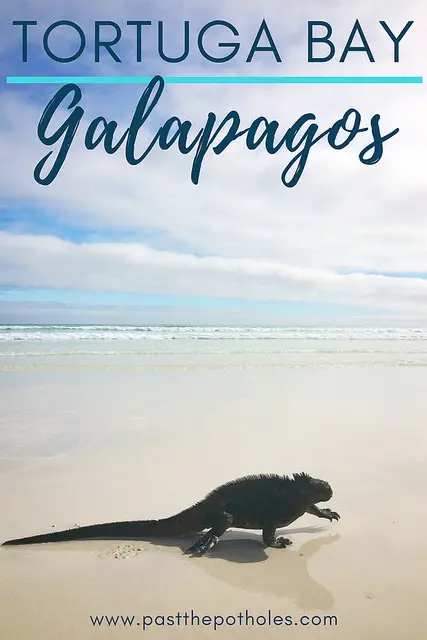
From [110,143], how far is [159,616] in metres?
5.10

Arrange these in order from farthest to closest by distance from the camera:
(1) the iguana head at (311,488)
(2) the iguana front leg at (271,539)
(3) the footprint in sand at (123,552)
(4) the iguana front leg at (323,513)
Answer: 1. (4) the iguana front leg at (323,513)
2. (1) the iguana head at (311,488)
3. (2) the iguana front leg at (271,539)
4. (3) the footprint in sand at (123,552)

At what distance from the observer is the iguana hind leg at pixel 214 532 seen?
3.67 metres

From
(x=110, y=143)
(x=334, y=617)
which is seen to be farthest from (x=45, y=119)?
(x=334, y=617)

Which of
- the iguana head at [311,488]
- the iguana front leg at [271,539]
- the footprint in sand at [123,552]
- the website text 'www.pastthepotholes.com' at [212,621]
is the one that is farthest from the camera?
the iguana head at [311,488]

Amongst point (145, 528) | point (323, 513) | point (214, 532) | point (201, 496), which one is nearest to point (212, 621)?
point (214, 532)

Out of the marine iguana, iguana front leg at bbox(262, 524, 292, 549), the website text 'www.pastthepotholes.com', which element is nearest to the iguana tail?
the marine iguana

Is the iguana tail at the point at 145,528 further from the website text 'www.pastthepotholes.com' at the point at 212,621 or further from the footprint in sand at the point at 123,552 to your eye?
the website text 'www.pastthepotholes.com' at the point at 212,621

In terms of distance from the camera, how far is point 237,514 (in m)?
3.81

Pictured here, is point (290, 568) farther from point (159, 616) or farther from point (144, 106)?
point (144, 106)

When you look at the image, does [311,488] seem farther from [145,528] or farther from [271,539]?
[145,528]

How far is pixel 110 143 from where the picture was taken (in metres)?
6.57

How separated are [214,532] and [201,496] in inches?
39.3

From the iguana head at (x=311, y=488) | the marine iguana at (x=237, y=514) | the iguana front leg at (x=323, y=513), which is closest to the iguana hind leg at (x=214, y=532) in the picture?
the marine iguana at (x=237, y=514)

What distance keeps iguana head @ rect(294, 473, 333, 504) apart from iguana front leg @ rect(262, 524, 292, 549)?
1.00ft
